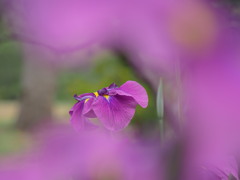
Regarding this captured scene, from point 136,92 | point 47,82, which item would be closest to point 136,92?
point 136,92

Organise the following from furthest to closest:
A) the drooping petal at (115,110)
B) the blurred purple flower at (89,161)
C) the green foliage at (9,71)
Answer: the green foliage at (9,71)
the drooping petal at (115,110)
the blurred purple flower at (89,161)

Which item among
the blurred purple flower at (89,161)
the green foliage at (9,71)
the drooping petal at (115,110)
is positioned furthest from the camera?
the green foliage at (9,71)

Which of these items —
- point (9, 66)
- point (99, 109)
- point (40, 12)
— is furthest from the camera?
point (9, 66)

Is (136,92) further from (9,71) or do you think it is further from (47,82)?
(9,71)

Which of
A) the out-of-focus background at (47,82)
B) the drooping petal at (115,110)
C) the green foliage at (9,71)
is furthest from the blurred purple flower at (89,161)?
the green foliage at (9,71)

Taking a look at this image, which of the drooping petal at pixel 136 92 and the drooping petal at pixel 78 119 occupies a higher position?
the drooping petal at pixel 136 92

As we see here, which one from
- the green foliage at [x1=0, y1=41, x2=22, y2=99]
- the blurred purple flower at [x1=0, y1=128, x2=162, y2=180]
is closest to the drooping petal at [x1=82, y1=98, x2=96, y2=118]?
the blurred purple flower at [x1=0, y1=128, x2=162, y2=180]

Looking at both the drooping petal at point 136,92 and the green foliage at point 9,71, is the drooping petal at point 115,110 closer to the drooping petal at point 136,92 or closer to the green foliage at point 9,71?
the drooping petal at point 136,92

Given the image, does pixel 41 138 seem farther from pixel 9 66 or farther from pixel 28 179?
pixel 9 66

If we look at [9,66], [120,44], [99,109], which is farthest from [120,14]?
[9,66]
